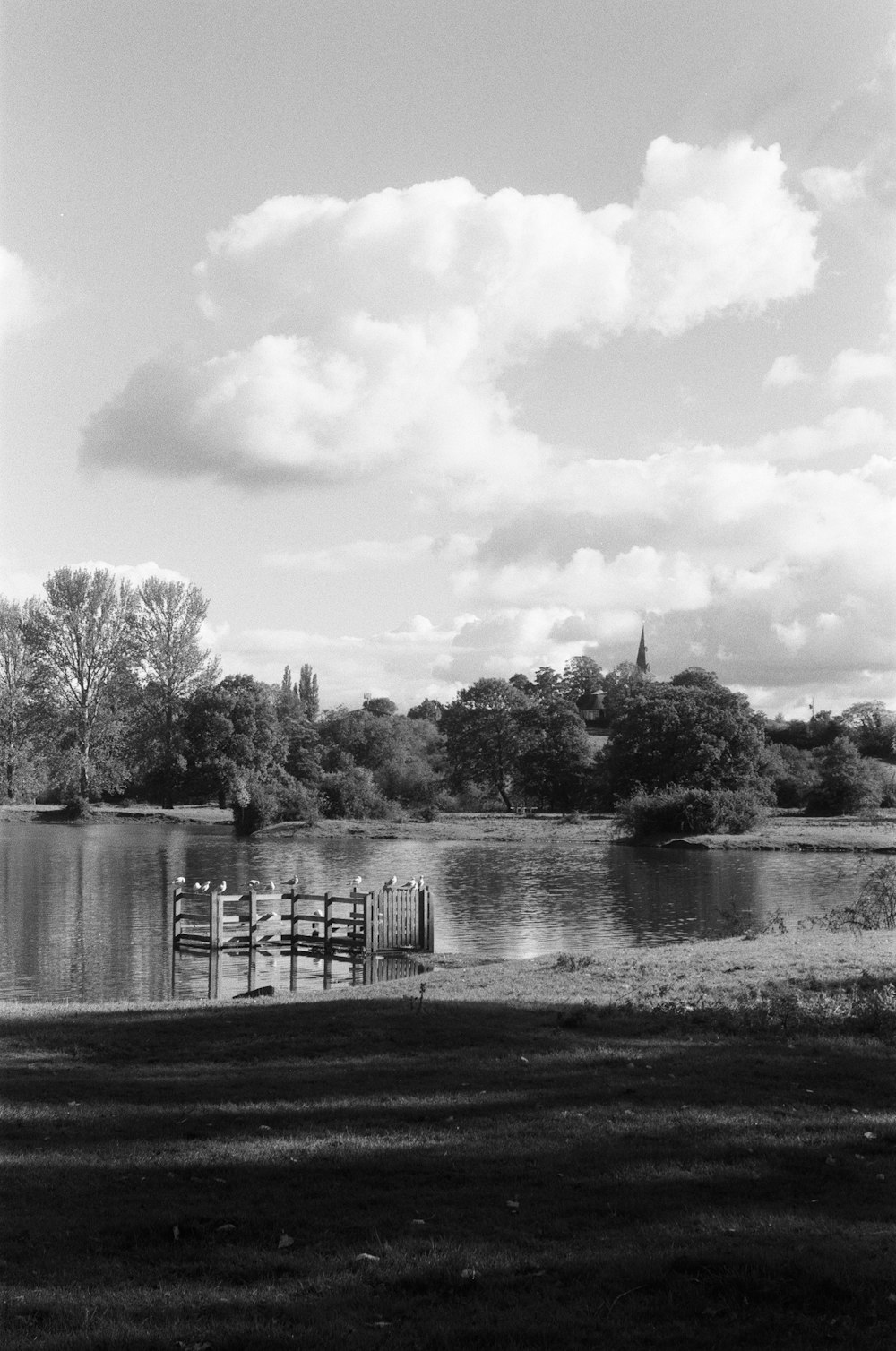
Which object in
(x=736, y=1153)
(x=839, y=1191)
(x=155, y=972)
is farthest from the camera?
(x=155, y=972)

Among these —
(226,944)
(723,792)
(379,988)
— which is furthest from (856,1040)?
(723,792)

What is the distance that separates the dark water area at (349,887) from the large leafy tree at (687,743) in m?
9.80

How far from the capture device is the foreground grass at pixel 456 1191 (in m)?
5.73

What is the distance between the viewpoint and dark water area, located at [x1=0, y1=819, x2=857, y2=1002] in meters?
25.6

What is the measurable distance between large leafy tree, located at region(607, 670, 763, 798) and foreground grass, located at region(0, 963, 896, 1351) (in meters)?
61.0

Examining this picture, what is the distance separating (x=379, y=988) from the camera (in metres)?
17.8

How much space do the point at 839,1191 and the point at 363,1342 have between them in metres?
3.68

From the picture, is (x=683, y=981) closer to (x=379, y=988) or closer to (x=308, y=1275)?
(x=379, y=988)

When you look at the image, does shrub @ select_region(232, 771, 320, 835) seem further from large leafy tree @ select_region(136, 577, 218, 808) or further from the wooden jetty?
the wooden jetty

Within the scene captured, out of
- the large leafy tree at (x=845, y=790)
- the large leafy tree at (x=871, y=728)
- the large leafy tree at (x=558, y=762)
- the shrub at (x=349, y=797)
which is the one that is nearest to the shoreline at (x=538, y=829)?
the large leafy tree at (x=845, y=790)

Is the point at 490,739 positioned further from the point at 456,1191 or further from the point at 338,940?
the point at 456,1191

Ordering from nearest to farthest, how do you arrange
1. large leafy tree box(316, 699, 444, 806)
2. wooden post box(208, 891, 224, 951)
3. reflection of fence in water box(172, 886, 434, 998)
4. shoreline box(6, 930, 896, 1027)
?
shoreline box(6, 930, 896, 1027), wooden post box(208, 891, 224, 951), reflection of fence in water box(172, 886, 434, 998), large leafy tree box(316, 699, 444, 806)

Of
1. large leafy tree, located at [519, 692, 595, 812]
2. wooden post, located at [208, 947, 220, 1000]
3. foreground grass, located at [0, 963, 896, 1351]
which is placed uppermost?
large leafy tree, located at [519, 692, 595, 812]

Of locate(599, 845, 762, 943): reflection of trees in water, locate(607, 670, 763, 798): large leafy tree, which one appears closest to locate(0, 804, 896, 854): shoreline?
locate(607, 670, 763, 798): large leafy tree
